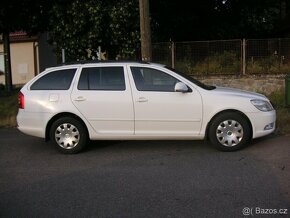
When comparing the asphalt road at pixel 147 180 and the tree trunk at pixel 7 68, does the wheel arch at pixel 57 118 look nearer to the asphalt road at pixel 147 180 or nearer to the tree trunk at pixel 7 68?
the asphalt road at pixel 147 180

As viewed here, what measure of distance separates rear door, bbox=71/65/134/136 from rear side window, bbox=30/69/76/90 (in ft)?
0.87

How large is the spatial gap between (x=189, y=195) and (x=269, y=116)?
306cm

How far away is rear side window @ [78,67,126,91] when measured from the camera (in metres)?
8.41

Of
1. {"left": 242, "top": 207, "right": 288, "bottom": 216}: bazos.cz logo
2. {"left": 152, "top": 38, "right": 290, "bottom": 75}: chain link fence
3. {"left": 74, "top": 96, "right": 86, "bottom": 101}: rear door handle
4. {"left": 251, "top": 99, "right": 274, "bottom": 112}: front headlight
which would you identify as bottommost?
{"left": 242, "top": 207, "right": 288, "bottom": 216}: bazos.cz logo

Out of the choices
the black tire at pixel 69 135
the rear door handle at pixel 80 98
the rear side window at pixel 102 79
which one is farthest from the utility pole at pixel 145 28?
the black tire at pixel 69 135

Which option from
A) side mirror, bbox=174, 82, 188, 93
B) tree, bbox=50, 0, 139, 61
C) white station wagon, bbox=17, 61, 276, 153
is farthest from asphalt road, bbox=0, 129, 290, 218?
tree, bbox=50, 0, 139, 61

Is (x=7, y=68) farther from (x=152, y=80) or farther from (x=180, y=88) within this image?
(x=180, y=88)

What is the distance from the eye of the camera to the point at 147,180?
21.4ft

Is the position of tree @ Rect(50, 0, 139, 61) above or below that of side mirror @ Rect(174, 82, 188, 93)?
above

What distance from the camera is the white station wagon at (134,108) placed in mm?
8148

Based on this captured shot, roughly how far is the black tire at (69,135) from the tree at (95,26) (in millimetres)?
8945

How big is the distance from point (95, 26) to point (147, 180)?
11215 mm

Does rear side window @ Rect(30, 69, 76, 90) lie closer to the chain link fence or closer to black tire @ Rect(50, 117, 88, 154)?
black tire @ Rect(50, 117, 88, 154)

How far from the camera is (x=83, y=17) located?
17.0 metres
